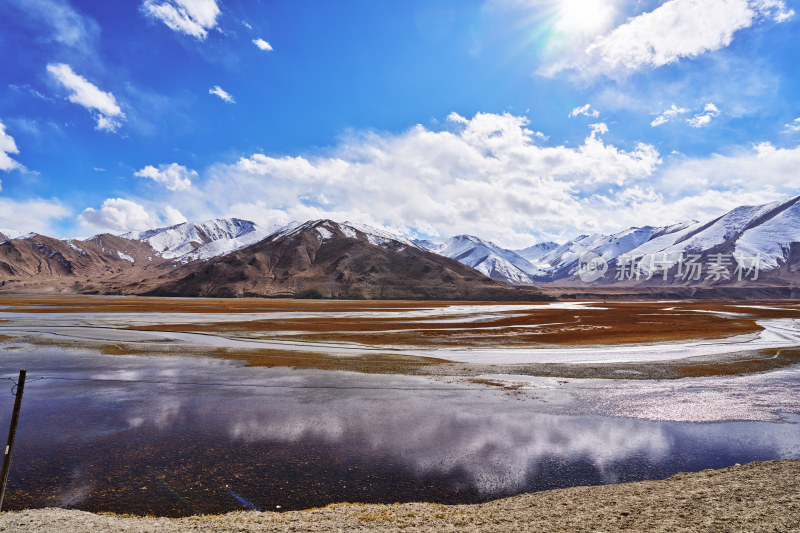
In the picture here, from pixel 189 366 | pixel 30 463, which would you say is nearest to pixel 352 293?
pixel 189 366

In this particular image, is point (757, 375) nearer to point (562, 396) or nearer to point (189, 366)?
point (562, 396)

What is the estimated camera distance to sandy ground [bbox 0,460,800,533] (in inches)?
289

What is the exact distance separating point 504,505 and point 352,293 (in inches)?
6954

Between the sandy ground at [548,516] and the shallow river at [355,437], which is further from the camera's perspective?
the shallow river at [355,437]

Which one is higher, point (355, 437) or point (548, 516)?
point (548, 516)

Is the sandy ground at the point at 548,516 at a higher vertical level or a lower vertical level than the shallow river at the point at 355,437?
higher

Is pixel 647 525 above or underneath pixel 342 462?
above

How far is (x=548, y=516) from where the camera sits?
Answer: 7.96 metres

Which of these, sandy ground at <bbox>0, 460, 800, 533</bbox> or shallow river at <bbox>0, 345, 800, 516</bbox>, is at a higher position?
sandy ground at <bbox>0, 460, 800, 533</bbox>

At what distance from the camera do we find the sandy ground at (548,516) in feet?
24.1

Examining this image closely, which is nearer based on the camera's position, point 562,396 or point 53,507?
point 53,507

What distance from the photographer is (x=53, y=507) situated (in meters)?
8.79

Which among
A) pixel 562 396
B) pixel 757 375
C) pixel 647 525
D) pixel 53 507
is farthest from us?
pixel 757 375

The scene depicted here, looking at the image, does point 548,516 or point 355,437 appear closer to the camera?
point 548,516
